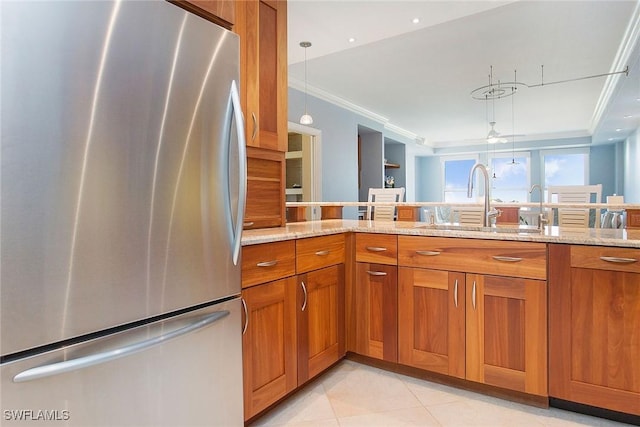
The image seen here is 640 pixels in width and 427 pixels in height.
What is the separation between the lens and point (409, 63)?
4336 millimetres

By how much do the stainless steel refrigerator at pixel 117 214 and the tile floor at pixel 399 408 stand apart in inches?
24.5

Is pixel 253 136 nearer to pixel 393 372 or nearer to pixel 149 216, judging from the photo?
pixel 149 216

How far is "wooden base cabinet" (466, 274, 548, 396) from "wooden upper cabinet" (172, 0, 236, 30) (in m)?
1.63

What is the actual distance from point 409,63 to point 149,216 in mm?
3988

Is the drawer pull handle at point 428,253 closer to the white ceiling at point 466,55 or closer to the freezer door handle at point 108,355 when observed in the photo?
the freezer door handle at point 108,355

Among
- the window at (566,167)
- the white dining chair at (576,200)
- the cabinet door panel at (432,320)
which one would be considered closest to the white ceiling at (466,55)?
the white dining chair at (576,200)

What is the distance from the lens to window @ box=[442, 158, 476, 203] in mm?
10951

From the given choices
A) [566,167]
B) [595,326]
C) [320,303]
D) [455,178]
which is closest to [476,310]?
[595,326]

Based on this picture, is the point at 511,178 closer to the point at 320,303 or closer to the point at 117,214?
the point at 320,303

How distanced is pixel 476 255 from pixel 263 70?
1474 mm

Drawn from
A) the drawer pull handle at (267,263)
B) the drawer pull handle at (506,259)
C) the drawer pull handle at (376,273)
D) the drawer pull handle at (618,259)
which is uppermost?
the drawer pull handle at (618,259)

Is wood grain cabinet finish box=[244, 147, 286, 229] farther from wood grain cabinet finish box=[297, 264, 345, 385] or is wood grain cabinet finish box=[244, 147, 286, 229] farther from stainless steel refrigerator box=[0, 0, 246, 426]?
stainless steel refrigerator box=[0, 0, 246, 426]

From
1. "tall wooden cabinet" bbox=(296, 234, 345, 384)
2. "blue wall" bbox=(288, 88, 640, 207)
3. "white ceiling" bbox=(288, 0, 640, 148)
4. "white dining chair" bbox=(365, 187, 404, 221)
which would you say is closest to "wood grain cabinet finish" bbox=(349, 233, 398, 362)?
"tall wooden cabinet" bbox=(296, 234, 345, 384)

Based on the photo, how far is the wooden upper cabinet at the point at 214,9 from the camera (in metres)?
1.34
